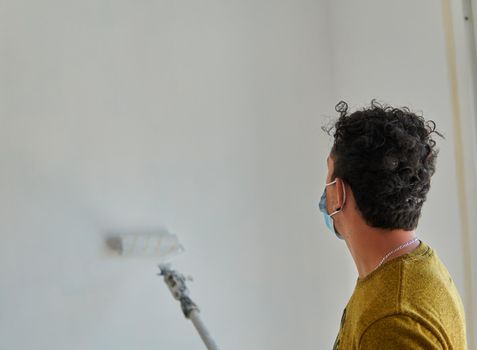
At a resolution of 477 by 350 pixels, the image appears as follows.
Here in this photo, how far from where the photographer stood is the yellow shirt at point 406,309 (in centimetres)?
85

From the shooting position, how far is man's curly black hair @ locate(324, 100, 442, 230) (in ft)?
3.26

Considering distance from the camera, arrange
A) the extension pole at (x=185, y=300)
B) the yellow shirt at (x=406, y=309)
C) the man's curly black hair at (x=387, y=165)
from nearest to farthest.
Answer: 1. the yellow shirt at (x=406, y=309)
2. the man's curly black hair at (x=387, y=165)
3. the extension pole at (x=185, y=300)

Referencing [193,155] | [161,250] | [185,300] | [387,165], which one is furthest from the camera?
[193,155]

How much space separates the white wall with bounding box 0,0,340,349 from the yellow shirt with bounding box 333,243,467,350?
718 mm

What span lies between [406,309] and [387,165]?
255 mm

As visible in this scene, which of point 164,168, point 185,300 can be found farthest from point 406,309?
point 164,168

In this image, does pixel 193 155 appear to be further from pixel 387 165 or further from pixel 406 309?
pixel 406 309

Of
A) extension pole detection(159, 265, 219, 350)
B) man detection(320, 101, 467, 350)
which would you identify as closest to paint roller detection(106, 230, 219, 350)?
extension pole detection(159, 265, 219, 350)

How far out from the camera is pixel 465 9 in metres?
1.67

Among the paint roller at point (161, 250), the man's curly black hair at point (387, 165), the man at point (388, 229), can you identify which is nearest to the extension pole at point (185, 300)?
the paint roller at point (161, 250)

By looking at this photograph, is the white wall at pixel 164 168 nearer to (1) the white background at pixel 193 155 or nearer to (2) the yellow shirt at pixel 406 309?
(1) the white background at pixel 193 155

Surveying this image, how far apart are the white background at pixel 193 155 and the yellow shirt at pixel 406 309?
2.37ft

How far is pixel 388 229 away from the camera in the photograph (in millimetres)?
1021

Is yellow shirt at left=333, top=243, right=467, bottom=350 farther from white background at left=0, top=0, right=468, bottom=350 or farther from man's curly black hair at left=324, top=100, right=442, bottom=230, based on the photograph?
white background at left=0, top=0, right=468, bottom=350
